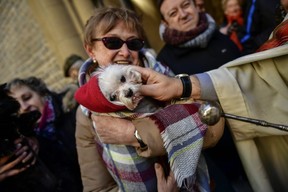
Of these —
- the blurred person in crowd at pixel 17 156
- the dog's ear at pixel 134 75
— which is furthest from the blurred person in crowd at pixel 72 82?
the dog's ear at pixel 134 75

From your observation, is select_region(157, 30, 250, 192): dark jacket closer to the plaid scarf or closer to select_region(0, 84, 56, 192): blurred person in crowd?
the plaid scarf

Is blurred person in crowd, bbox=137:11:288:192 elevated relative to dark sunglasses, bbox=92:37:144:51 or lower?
lower

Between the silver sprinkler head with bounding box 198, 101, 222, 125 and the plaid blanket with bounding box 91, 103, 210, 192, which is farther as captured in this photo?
the plaid blanket with bounding box 91, 103, 210, 192

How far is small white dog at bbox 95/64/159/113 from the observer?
1.39 metres

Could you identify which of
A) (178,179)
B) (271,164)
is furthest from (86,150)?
(271,164)

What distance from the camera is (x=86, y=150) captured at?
1.63m

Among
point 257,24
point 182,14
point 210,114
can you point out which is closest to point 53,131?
point 182,14

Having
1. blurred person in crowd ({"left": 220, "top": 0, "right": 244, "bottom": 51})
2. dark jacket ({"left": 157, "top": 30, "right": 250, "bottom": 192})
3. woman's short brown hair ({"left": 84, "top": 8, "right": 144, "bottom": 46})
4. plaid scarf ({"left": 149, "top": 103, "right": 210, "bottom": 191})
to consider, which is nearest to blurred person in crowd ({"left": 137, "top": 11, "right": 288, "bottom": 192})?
plaid scarf ({"left": 149, "top": 103, "right": 210, "bottom": 191})

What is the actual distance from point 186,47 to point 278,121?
1090 mm

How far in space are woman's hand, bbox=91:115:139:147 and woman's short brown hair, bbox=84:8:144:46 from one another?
52 centimetres

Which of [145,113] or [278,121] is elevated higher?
[145,113]

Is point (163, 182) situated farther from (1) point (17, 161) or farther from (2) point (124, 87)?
(1) point (17, 161)

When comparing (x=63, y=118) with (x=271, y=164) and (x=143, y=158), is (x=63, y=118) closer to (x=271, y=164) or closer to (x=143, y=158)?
(x=143, y=158)

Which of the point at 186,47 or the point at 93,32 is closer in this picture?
the point at 93,32
